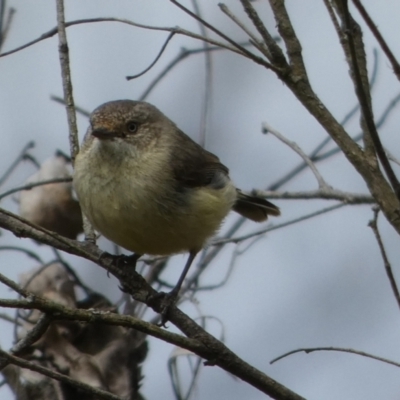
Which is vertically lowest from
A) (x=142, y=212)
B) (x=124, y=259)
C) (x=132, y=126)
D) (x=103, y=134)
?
(x=124, y=259)

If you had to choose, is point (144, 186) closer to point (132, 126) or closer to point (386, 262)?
point (132, 126)

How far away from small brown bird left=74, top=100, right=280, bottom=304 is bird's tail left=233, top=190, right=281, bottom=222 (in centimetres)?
61

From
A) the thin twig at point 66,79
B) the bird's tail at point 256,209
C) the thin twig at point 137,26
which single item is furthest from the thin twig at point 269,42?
the bird's tail at point 256,209

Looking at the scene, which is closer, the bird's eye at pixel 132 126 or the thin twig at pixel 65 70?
the thin twig at pixel 65 70

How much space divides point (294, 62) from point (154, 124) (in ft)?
7.13

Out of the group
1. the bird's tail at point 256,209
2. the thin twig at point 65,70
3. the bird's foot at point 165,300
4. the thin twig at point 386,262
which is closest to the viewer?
the thin twig at point 386,262

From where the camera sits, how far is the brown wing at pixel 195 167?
4.48 m

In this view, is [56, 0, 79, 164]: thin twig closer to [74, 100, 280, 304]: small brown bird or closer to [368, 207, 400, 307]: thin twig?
[74, 100, 280, 304]: small brown bird

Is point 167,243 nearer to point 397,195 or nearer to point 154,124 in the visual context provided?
point 154,124

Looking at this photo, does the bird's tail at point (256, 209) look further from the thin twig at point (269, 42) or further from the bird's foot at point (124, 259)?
the thin twig at point (269, 42)

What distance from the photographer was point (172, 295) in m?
3.83

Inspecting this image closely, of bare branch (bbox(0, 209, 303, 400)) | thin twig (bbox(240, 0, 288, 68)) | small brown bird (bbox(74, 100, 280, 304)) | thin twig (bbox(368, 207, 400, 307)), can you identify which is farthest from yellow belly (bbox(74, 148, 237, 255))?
thin twig (bbox(368, 207, 400, 307))

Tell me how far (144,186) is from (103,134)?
364 millimetres

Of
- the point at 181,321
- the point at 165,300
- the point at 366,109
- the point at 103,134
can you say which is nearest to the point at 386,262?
the point at 366,109
